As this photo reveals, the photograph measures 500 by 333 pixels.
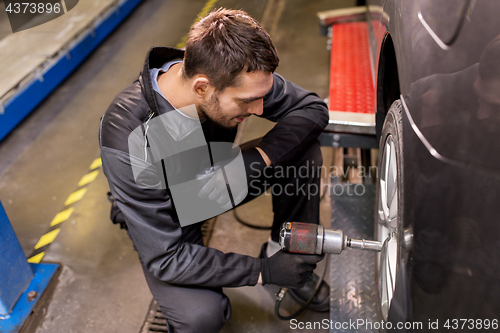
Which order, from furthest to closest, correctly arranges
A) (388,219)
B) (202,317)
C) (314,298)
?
(314,298)
(202,317)
(388,219)

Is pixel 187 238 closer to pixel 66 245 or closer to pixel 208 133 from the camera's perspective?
pixel 208 133

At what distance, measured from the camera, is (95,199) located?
8.27 feet

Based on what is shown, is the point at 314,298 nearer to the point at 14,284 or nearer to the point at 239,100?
the point at 239,100

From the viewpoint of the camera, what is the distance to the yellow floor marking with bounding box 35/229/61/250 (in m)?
2.26

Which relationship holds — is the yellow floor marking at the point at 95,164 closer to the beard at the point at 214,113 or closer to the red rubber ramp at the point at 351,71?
the beard at the point at 214,113

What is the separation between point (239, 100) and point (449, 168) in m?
0.75

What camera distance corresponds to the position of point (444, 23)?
935 mm

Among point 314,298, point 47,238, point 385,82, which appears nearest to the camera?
point 385,82

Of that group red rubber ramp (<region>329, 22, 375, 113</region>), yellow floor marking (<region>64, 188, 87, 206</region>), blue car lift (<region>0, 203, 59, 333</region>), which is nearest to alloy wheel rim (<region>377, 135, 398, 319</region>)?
red rubber ramp (<region>329, 22, 375, 113</region>)

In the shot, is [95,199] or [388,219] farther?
[95,199]

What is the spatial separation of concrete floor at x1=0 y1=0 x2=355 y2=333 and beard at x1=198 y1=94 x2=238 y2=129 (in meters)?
0.88

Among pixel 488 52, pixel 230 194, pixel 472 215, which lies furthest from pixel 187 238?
pixel 488 52

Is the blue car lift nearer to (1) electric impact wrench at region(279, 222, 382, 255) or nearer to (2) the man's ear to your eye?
(2) the man's ear

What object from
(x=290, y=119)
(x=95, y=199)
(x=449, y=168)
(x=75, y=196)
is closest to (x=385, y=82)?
(x=290, y=119)
